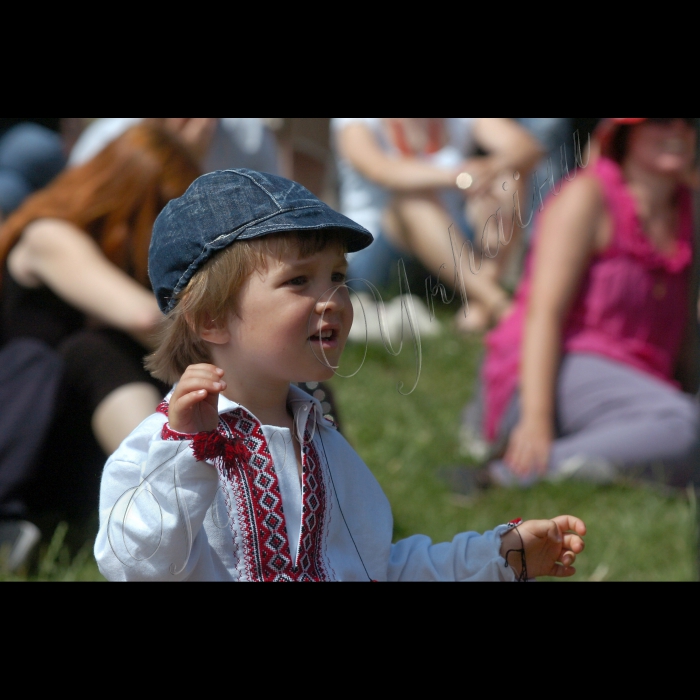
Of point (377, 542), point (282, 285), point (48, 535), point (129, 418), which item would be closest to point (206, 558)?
point (377, 542)

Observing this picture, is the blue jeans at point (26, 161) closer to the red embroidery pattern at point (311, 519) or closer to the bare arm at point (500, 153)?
the bare arm at point (500, 153)

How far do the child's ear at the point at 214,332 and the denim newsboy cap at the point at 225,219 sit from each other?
0.05 metres

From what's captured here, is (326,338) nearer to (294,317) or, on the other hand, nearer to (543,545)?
(294,317)

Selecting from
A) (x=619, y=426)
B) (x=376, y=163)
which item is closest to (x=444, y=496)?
(x=619, y=426)

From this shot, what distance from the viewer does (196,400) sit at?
95 centimetres

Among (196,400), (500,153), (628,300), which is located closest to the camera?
(196,400)

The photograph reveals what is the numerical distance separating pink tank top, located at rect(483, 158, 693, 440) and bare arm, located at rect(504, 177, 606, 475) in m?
0.04

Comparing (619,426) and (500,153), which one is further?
(619,426)

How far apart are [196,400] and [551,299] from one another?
1639mm

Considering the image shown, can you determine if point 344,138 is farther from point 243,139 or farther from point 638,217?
point 638,217

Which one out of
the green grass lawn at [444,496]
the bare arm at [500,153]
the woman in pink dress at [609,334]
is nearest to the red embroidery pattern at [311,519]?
the green grass lawn at [444,496]

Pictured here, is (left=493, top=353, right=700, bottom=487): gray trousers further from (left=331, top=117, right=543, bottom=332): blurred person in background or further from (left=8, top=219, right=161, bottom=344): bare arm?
(left=8, top=219, right=161, bottom=344): bare arm

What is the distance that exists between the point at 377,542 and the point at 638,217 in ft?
4.98

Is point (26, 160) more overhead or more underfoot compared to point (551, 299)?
more overhead
